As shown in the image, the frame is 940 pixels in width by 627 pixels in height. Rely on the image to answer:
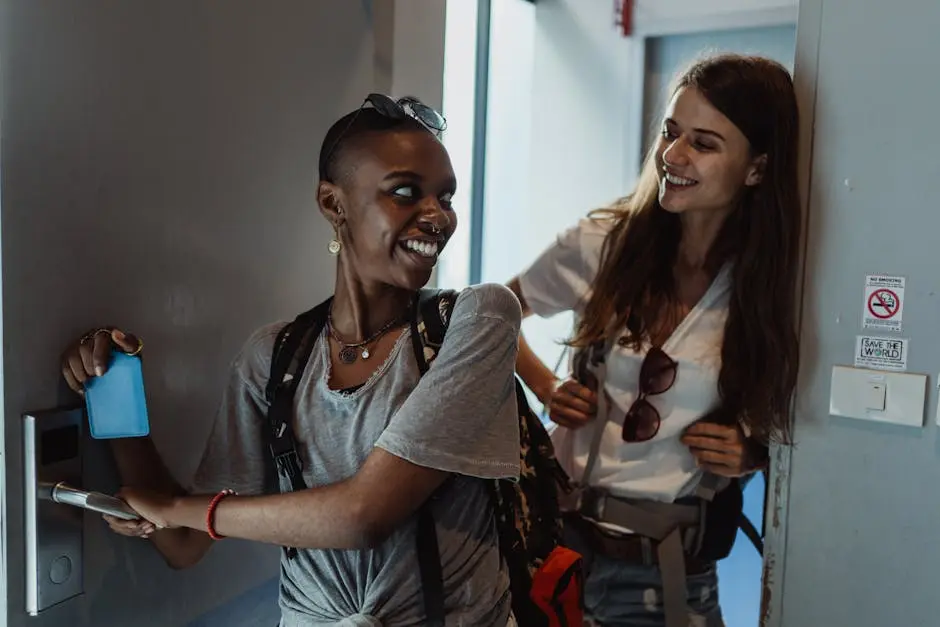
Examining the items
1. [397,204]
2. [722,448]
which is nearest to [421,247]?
[397,204]

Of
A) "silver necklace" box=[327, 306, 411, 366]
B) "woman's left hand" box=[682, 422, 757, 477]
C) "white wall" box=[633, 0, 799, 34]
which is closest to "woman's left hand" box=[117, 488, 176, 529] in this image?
"silver necklace" box=[327, 306, 411, 366]

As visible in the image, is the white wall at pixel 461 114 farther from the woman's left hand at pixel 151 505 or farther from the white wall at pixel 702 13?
the woman's left hand at pixel 151 505

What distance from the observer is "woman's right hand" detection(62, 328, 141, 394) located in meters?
0.97

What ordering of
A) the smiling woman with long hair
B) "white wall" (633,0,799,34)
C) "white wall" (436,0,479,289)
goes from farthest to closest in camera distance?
1. "white wall" (436,0,479,289)
2. "white wall" (633,0,799,34)
3. the smiling woman with long hair

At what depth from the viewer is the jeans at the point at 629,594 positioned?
1378 millimetres

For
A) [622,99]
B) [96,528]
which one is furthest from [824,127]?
[622,99]

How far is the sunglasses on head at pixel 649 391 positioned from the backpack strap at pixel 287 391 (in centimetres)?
55

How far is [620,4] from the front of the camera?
238cm

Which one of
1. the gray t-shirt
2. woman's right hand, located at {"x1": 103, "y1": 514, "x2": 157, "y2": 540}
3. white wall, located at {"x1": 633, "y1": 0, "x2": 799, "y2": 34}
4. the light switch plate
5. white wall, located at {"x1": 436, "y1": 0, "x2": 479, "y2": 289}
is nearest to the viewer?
the gray t-shirt

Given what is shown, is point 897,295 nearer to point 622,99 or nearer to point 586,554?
point 586,554

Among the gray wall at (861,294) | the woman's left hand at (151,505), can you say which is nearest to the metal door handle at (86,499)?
the woman's left hand at (151,505)

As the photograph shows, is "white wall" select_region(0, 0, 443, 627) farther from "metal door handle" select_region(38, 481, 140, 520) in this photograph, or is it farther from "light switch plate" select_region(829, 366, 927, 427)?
"light switch plate" select_region(829, 366, 927, 427)

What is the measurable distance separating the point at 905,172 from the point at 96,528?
119 cm

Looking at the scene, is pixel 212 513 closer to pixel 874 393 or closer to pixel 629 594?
pixel 629 594
